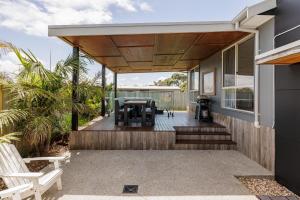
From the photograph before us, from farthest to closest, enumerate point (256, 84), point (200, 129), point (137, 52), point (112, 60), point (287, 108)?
point (112, 60)
point (137, 52)
point (200, 129)
point (256, 84)
point (287, 108)

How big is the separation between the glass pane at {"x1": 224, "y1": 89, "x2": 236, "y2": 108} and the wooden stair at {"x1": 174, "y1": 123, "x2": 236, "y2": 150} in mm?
771

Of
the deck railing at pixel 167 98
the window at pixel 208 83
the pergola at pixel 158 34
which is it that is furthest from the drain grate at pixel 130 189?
the deck railing at pixel 167 98

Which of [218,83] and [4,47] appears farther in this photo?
A: [218,83]

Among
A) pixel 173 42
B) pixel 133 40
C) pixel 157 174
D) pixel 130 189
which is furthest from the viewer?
pixel 173 42

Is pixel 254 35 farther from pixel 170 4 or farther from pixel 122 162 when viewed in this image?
pixel 170 4

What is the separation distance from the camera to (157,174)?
4762 millimetres

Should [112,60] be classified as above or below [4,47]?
above

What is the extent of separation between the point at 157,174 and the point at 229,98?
4141 mm

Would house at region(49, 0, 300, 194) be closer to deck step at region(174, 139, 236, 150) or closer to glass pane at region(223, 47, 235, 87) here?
glass pane at region(223, 47, 235, 87)

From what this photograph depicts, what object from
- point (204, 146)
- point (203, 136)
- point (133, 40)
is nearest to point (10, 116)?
point (133, 40)

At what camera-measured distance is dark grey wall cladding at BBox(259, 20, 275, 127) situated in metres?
4.93

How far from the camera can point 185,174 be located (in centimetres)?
476

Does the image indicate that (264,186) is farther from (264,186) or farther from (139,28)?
(139,28)

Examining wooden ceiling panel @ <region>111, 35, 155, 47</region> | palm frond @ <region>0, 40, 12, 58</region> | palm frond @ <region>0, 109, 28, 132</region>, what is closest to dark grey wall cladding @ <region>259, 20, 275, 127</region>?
wooden ceiling panel @ <region>111, 35, 155, 47</region>
